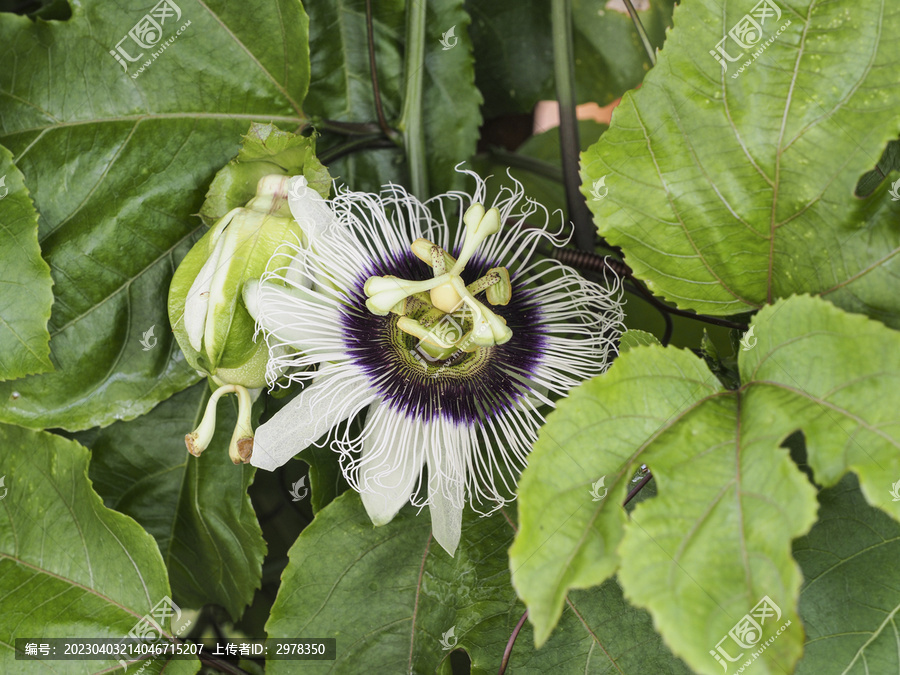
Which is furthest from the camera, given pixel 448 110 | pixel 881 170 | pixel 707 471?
pixel 448 110

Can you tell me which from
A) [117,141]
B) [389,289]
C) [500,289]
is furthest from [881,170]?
[117,141]

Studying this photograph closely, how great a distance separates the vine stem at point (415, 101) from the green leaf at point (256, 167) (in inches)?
7.4

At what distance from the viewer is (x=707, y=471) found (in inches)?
27.3

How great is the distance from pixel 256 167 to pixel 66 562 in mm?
649

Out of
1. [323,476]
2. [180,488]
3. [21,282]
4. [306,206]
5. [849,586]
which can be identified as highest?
[306,206]

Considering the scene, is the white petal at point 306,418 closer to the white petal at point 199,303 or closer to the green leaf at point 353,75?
the white petal at point 199,303

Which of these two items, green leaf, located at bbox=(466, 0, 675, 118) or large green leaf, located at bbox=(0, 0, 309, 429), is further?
green leaf, located at bbox=(466, 0, 675, 118)

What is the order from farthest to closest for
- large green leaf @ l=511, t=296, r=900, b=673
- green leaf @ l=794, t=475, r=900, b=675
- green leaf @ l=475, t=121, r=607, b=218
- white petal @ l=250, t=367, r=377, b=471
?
green leaf @ l=475, t=121, r=607, b=218, white petal @ l=250, t=367, r=377, b=471, green leaf @ l=794, t=475, r=900, b=675, large green leaf @ l=511, t=296, r=900, b=673

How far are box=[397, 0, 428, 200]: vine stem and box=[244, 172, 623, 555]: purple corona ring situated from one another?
5 centimetres

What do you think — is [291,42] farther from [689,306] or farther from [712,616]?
[712,616]

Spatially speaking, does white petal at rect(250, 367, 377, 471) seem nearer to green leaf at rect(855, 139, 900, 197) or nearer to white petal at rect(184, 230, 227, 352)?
white petal at rect(184, 230, 227, 352)

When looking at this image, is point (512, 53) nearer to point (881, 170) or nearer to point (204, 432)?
point (881, 170)

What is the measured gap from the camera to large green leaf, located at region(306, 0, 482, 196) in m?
1.14

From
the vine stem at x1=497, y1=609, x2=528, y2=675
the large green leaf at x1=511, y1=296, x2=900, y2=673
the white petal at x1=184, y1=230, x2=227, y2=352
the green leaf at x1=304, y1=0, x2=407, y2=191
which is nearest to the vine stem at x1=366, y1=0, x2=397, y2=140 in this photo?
the green leaf at x1=304, y1=0, x2=407, y2=191
